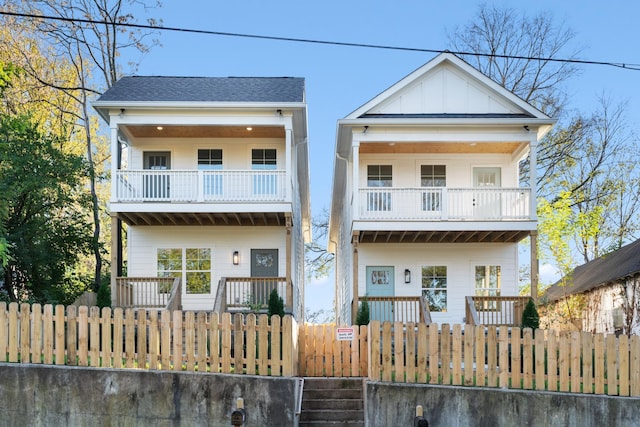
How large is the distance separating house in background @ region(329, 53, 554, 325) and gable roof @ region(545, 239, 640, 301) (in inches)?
150

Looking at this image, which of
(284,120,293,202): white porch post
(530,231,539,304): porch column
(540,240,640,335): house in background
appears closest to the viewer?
(530,231,539,304): porch column

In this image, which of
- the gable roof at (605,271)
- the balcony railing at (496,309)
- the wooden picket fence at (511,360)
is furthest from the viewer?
the gable roof at (605,271)

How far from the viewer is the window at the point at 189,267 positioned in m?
21.1

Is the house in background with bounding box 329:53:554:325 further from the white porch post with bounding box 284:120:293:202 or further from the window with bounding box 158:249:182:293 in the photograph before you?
the window with bounding box 158:249:182:293

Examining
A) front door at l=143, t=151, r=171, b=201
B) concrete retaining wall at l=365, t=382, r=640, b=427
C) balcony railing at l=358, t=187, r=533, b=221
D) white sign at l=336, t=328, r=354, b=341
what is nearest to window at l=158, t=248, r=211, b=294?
front door at l=143, t=151, r=171, b=201

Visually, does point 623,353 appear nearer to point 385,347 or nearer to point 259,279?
point 385,347

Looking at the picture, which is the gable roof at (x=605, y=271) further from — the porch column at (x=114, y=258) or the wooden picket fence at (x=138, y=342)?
the porch column at (x=114, y=258)

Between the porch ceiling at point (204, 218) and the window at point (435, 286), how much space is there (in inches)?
184

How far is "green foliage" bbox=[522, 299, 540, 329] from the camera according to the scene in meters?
18.4

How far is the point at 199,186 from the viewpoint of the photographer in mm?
19250

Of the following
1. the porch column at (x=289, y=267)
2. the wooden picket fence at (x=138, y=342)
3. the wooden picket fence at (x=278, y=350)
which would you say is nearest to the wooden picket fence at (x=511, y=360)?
the wooden picket fence at (x=278, y=350)

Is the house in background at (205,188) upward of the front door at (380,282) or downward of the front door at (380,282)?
upward

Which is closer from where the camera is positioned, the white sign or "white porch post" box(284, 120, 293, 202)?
the white sign

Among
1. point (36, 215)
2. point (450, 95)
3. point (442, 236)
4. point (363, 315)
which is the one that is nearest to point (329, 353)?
point (363, 315)
